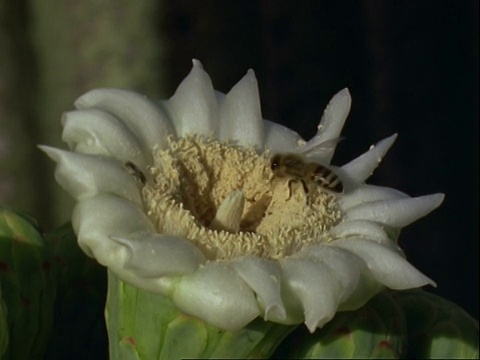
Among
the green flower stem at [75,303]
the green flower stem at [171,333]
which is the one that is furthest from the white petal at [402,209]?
the green flower stem at [75,303]

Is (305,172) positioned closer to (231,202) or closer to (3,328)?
(231,202)

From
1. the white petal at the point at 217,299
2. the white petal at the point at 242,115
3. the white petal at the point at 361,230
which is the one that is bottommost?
the white petal at the point at 217,299

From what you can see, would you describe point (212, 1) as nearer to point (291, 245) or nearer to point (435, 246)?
point (291, 245)

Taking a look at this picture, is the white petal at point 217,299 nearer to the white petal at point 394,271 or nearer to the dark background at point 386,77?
the white petal at point 394,271

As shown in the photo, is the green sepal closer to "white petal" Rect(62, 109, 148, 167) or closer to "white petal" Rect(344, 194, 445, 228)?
"white petal" Rect(344, 194, 445, 228)

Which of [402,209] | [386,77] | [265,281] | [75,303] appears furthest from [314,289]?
[386,77]
